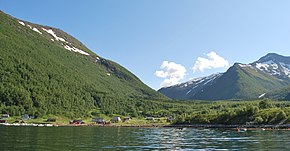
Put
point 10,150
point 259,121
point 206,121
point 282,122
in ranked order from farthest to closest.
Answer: point 206,121 → point 259,121 → point 282,122 → point 10,150

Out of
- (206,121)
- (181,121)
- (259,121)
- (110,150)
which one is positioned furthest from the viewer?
(181,121)

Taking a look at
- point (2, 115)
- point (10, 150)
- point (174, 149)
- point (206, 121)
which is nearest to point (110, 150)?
point (174, 149)

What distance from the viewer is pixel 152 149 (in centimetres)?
5566

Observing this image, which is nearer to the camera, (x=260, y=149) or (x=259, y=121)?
(x=260, y=149)

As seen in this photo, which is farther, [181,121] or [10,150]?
[181,121]

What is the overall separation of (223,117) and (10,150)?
456 ft

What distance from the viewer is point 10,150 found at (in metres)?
49.3

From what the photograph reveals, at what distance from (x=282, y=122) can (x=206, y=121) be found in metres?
47.1

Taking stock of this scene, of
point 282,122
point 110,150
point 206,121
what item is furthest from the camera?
point 206,121

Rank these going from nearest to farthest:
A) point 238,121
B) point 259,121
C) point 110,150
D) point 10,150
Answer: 1. point 10,150
2. point 110,150
3. point 259,121
4. point 238,121

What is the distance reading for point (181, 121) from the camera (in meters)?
196

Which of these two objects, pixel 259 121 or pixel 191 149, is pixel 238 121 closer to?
pixel 259 121

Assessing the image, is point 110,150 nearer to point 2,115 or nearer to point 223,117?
point 223,117

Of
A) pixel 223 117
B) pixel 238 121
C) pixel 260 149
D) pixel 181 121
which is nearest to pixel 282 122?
pixel 238 121
